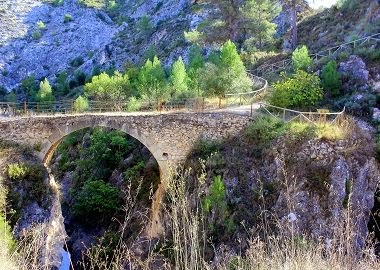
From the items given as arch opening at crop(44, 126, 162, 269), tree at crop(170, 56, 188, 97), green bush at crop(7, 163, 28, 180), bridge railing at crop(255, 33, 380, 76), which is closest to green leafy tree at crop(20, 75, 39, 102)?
arch opening at crop(44, 126, 162, 269)

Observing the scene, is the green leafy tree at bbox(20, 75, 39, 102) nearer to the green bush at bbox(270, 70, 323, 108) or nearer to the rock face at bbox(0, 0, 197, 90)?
the rock face at bbox(0, 0, 197, 90)

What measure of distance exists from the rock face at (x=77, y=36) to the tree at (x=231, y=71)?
19.5 m

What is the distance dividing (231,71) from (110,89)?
9218 mm

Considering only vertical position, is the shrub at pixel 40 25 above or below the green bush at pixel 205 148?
above

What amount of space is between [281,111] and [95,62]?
111 feet

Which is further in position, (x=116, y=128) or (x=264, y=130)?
(x=116, y=128)

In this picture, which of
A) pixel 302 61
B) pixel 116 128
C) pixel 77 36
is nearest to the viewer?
pixel 116 128

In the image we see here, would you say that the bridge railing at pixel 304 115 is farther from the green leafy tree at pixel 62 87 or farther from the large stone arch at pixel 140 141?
the green leafy tree at pixel 62 87

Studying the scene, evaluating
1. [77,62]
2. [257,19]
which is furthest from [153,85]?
[77,62]

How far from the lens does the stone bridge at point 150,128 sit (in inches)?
631

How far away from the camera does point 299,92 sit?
1639 centimetres

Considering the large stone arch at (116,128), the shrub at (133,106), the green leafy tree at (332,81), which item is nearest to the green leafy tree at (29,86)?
the shrub at (133,106)

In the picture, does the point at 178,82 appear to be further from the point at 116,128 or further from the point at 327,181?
the point at 327,181

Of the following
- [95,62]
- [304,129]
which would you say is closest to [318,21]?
[304,129]
